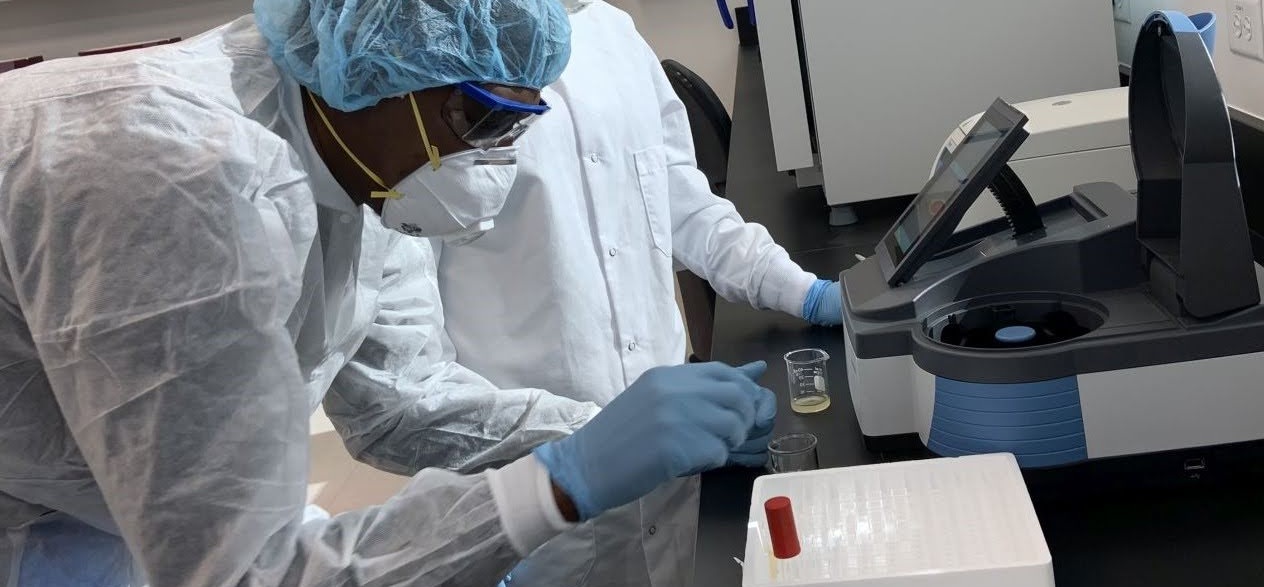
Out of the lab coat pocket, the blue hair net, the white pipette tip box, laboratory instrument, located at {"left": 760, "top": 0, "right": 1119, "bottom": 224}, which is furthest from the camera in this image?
laboratory instrument, located at {"left": 760, "top": 0, "right": 1119, "bottom": 224}

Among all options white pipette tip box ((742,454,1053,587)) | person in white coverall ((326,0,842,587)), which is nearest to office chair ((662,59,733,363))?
person in white coverall ((326,0,842,587))

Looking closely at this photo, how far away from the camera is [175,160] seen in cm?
83

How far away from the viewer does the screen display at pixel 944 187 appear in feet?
3.44

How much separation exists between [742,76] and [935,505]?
2.62 metres

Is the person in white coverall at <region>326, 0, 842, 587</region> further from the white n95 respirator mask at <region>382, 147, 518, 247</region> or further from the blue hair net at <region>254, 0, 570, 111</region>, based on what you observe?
the blue hair net at <region>254, 0, 570, 111</region>

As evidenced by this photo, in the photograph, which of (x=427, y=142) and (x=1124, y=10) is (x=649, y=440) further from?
(x=1124, y=10)

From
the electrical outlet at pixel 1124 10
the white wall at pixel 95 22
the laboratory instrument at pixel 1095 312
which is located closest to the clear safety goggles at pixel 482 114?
the laboratory instrument at pixel 1095 312

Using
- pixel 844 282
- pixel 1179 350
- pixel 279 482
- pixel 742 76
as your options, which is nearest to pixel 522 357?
pixel 844 282

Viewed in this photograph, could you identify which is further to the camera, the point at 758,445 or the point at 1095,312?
the point at 758,445

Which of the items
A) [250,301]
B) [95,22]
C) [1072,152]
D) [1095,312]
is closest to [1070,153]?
[1072,152]

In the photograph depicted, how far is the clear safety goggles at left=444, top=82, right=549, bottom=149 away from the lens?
106 centimetres

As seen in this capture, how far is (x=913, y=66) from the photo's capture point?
5.62 ft

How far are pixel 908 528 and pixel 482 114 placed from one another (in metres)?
0.57

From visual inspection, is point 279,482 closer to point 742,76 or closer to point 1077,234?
point 1077,234
